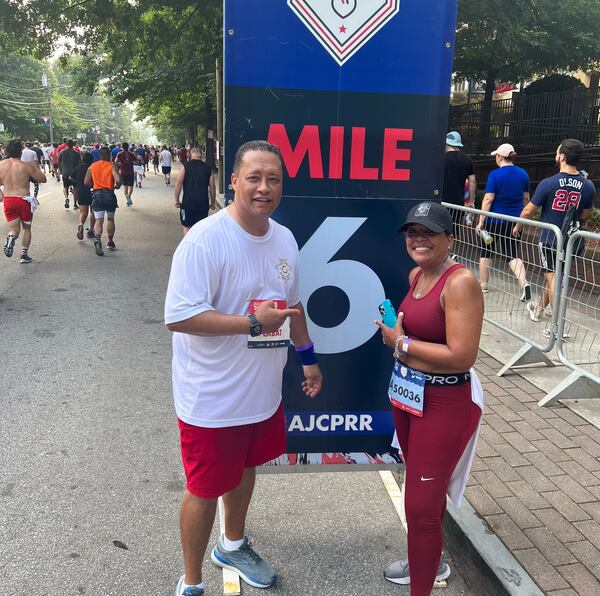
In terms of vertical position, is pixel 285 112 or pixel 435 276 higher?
pixel 285 112

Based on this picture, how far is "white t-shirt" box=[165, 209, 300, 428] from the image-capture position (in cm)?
228

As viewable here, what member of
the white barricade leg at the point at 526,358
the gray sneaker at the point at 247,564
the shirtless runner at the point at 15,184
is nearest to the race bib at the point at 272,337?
the gray sneaker at the point at 247,564

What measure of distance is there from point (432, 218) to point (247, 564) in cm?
187

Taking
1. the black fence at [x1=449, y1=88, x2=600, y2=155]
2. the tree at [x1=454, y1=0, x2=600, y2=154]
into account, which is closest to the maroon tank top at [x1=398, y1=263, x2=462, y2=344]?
the tree at [x1=454, y1=0, x2=600, y2=154]

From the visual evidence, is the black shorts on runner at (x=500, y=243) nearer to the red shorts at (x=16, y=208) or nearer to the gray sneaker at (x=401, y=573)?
the gray sneaker at (x=401, y=573)

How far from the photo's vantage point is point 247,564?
9.62ft

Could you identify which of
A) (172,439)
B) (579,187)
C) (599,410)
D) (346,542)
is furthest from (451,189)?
(346,542)

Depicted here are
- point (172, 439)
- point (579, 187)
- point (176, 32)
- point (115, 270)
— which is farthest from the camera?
point (176, 32)

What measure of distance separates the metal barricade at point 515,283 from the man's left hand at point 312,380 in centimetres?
282

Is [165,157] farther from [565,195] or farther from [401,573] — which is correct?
[401,573]

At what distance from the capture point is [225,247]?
2.33 metres

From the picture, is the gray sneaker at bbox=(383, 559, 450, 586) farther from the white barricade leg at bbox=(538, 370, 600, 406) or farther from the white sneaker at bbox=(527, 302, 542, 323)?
the white sneaker at bbox=(527, 302, 542, 323)

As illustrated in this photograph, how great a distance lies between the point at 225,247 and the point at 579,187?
512 centimetres

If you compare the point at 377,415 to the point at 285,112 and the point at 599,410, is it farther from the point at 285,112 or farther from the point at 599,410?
the point at 599,410
